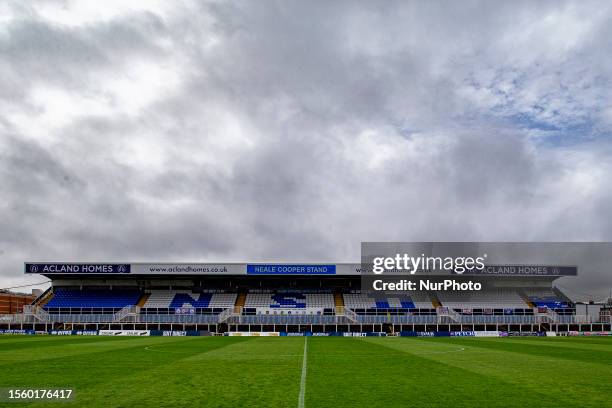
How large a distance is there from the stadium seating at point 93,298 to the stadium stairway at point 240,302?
1277 cm

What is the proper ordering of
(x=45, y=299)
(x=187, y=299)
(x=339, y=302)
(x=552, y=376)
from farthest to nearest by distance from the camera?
1. (x=45, y=299)
2. (x=187, y=299)
3. (x=339, y=302)
4. (x=552, y=376)

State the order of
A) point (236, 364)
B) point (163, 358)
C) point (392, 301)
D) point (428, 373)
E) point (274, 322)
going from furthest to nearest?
point (392, 301) → point (274, 322) → point (163, 358) → point (236, 364) → point (428, 373)

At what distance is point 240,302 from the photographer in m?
67.0

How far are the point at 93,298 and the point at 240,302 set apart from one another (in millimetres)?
18865

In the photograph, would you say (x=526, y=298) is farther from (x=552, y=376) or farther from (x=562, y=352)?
(x=552, y=376)

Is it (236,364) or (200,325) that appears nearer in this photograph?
(236,364)

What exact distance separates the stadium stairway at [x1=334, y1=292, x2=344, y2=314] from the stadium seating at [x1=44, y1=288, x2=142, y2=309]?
996 inches

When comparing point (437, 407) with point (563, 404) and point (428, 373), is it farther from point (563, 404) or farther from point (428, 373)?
point (428, 373)

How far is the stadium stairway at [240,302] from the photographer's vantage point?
208 feet

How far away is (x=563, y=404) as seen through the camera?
11086 mm

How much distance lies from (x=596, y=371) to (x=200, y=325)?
156 feet

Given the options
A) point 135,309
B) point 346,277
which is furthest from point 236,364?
point 346,277

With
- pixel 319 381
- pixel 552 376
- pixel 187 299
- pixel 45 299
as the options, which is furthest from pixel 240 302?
pixel 552 376

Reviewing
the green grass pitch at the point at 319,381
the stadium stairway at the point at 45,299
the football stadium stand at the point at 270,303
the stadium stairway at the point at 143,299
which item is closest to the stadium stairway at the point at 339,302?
the football stadium stand at the point at 270,303
